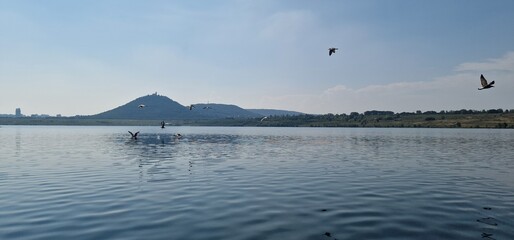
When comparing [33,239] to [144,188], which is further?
[144,188]

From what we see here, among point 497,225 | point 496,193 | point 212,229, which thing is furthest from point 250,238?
point 496,193

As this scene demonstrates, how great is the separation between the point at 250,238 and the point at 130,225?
20.6ft

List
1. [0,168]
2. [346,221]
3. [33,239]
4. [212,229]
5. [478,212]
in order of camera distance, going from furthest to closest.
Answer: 1. [0,168]
2. [478,212]
3. [346,221]
4. [212,229]
5. [33,239]

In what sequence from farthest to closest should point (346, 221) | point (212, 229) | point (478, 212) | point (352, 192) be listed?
point (352, 192) → point (478, 212) → point (346, 221) → point (212, 229)

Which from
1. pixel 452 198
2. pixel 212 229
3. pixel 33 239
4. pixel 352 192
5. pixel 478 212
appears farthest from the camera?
pixel 352 192

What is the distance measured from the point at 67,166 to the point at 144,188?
20.3m

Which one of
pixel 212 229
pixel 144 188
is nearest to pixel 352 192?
pixel 212 229

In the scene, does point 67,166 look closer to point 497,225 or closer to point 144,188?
point 144,188

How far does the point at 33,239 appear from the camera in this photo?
1569cm

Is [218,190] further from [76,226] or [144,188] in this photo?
[76,226]

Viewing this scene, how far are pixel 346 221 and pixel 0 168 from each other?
41.2 meters

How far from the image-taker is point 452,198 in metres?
26.0

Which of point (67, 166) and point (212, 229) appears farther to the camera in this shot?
point (67, 166)

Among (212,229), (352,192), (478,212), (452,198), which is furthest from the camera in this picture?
(352,192)
